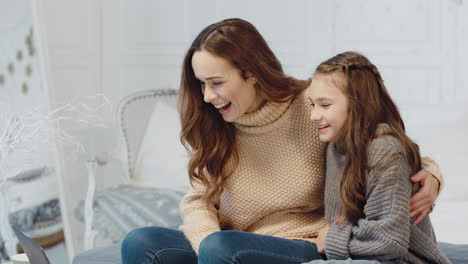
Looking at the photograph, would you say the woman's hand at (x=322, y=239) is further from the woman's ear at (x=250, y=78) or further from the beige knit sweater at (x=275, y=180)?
the woman's ear at (x=250, y=78)

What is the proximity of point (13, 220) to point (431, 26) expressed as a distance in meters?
2.12

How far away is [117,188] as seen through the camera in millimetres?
3209

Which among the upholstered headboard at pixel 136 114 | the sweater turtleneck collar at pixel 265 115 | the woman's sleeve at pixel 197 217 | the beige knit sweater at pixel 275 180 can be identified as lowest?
the upholstered headboard at pixel 136 114

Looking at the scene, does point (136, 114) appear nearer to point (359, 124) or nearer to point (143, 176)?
point (143, 176)

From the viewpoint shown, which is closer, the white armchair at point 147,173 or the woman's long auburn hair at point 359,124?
the woman's long auburn hair at point 359,124

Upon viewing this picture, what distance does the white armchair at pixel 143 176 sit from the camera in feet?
9.40

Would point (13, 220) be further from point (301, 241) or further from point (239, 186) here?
point (301, 241)

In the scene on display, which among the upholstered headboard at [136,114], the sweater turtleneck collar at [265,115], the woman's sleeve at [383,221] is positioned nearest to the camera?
the woman's sleeve at [383,221]

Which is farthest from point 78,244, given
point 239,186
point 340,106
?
point 340,106

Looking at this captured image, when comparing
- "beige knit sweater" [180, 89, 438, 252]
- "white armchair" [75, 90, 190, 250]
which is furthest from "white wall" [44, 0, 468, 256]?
"beige knit sweater" [180, 89, 438, 252]

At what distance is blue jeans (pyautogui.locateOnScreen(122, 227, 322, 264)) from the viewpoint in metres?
1.49

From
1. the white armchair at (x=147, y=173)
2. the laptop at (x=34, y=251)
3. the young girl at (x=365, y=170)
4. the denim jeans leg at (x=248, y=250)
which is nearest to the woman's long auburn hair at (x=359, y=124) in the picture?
the young girl at (x=365, y=170)

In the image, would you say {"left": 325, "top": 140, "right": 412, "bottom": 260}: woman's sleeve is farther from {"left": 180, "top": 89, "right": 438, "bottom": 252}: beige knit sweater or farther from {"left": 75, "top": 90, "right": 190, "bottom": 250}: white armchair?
{"left": 75, "top": 90, "right": 190, "bottom": 250}: white armchair

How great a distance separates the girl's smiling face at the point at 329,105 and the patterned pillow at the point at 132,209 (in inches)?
50.8
